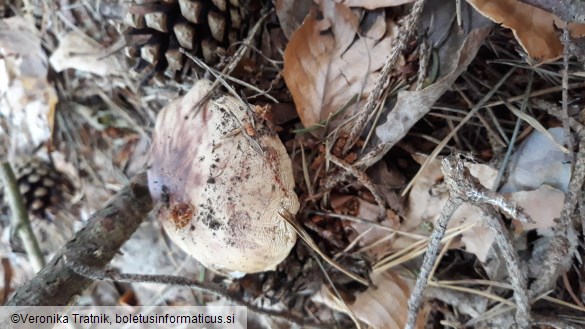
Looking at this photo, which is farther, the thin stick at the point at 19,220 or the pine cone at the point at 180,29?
the thin stick at the point at 19,220

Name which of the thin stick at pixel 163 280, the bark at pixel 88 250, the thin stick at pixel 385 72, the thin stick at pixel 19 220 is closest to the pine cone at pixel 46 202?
the thin stick at pixel 19 220

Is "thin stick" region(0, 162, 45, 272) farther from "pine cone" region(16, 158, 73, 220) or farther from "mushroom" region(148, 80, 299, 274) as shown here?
"mushroom" region(148, 80, 299, 274)

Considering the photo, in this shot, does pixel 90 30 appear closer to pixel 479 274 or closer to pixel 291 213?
pixel 291 213

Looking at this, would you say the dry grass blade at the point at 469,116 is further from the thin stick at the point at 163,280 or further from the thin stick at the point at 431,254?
the thin stick at the point at 163,280

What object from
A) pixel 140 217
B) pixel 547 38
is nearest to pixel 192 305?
pixel 140 217

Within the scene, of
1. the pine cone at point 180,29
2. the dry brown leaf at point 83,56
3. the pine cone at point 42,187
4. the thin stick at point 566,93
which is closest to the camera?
the thin stick at point 566,93

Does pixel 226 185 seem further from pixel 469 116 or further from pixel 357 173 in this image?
pixel 469 116
